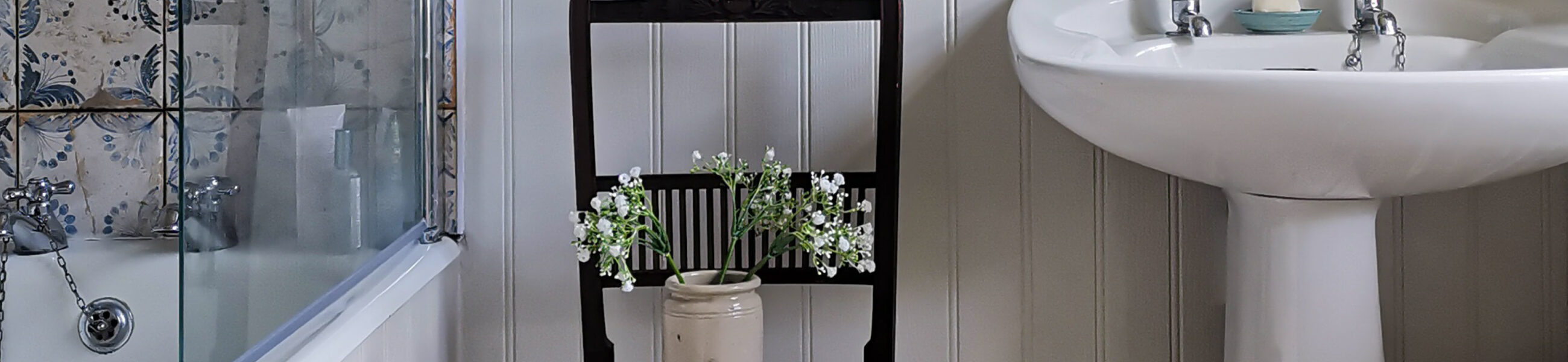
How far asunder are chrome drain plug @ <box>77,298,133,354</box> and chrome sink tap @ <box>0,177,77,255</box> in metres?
0.09

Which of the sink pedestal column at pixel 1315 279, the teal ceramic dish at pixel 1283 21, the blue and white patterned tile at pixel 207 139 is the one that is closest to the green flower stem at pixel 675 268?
the blue and white patterned tile at pixel 207 139

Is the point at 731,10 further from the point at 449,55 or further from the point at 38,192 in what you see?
the point at 38,192

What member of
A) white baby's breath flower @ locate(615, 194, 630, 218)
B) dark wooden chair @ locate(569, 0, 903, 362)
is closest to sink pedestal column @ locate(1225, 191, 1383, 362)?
dark wooden chair @ locate(569, 0, 903, 362)

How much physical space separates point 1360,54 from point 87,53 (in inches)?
56.4

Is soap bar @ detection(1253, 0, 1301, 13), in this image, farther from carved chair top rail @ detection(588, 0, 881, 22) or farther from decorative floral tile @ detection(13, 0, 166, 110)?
decorative floral tile @ detection(13, 0, 166, 110)

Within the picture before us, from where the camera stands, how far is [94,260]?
4.29 ft

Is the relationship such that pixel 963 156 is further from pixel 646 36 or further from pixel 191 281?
pixel 191 281

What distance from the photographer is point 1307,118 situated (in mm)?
856

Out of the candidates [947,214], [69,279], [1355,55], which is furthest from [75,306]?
[1355,55]

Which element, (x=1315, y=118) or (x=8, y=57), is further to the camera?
(x=8, y=57)

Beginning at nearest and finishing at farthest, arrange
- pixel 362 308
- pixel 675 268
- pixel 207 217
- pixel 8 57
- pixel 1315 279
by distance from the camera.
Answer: pixel 207 217 < pixel 362 308 < pixel 1315 279 < pixel 675 268 < pixel 8 57

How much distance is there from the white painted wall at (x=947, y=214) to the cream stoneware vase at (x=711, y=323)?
23cm

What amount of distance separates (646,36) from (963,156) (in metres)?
0.41

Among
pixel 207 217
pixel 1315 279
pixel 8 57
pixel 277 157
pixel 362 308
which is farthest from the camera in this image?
pixel 8 57
